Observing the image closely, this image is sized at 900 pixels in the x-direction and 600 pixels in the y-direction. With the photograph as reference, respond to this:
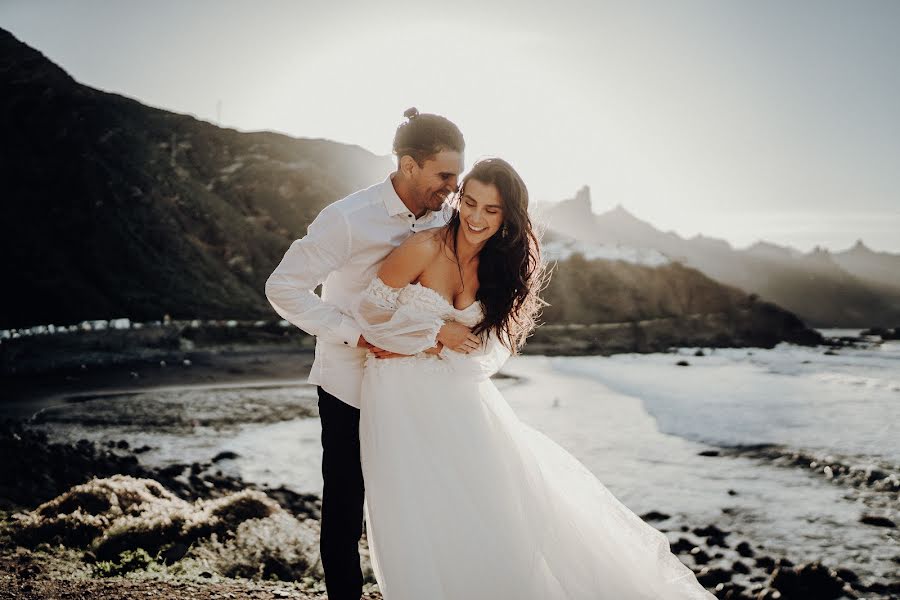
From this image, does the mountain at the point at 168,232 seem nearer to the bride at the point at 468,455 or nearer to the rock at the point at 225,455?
the rock at the point at 225,455

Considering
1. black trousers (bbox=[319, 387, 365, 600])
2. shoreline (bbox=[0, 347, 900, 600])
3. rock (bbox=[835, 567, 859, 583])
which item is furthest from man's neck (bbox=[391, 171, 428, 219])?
rock (bbox=[835, 567, 859, 583])

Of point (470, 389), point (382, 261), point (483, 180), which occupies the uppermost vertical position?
point (483, 180)

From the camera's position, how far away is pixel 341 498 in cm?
310

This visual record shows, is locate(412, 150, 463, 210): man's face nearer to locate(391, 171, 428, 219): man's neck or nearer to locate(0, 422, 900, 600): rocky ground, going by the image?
locate(391, 171, 428, 219): man's neck

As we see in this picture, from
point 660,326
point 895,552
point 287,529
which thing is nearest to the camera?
point 287,529

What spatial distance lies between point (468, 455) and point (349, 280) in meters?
1.05

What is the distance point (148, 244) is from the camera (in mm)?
38469

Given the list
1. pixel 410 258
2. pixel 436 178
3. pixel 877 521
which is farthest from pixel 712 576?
pixel 436 178

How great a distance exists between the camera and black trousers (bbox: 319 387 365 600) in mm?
3107

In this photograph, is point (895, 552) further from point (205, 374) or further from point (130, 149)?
point (130, 149)

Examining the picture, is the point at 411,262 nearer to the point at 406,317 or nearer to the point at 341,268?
the point at 406,317

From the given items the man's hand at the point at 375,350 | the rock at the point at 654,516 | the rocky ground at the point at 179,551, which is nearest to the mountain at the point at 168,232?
the rocky ground at the point at 179,551

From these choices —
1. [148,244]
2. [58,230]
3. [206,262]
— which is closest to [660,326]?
[206,262]

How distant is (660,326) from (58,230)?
1532 inches
